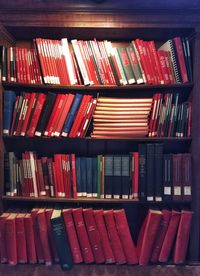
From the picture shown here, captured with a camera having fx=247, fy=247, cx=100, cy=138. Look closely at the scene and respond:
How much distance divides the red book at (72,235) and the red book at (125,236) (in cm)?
28

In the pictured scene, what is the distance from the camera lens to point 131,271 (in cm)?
158

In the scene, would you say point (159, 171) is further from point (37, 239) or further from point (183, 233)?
point (37, 239)

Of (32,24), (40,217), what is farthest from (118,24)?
(40,217)

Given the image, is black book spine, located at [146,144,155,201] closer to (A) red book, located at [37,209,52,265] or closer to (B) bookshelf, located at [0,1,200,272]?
(B) bookshelf, located at [0,1,200,272]

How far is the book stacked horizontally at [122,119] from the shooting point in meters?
1.62

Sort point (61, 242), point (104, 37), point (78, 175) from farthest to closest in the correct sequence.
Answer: point (104, 37)
point (78, 175)
point (61, 242)

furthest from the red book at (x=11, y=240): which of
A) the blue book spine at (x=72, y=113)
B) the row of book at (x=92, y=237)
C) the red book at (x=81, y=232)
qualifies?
the blue book spine at (x=72, y=113)

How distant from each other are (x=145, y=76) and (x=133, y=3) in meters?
0.44

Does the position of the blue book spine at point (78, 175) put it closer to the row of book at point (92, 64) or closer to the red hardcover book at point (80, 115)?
the red hardcover book at point (80, 115)

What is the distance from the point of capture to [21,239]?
1588 millimetres

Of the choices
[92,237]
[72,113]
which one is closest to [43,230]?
[92,237]

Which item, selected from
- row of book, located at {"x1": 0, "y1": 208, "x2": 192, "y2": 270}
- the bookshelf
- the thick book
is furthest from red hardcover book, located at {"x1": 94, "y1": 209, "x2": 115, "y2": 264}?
the thick book

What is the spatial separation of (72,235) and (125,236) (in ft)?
1.11

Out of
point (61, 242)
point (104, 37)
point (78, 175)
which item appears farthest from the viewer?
point (104, 37)
